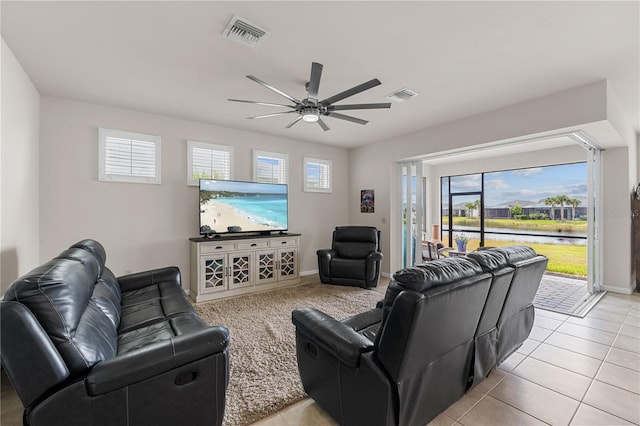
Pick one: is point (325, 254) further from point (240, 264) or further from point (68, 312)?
point (68, 312)

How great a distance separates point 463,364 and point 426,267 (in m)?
0.87

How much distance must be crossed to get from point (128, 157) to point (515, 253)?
4637mm

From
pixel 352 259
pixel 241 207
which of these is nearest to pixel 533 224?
pixel 352 259

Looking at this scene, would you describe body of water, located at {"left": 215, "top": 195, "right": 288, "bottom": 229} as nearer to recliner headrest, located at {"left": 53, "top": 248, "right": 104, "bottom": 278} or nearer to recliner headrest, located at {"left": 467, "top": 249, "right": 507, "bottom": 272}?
recliner headrest, located at {"left": 53, "top": 248, "right": 104, "bottom": 278}

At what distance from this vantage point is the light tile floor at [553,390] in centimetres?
182

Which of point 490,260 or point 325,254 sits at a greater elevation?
point 490,260

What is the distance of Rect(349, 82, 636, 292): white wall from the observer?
10.8 feet

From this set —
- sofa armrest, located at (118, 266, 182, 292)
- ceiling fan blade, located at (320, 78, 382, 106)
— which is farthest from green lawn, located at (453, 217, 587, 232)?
sofa armrest, located at (118, 266, 182, 292)

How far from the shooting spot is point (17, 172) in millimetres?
2668

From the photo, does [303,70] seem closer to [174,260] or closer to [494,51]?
[494,51]

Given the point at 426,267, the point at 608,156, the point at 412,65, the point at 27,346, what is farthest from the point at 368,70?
the point at 608,156

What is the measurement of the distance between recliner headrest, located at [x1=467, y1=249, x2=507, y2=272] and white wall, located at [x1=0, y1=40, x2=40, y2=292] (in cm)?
356

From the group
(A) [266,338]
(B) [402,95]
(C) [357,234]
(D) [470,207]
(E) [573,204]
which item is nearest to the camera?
(A) [266,338]

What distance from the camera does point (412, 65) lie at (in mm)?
2773
